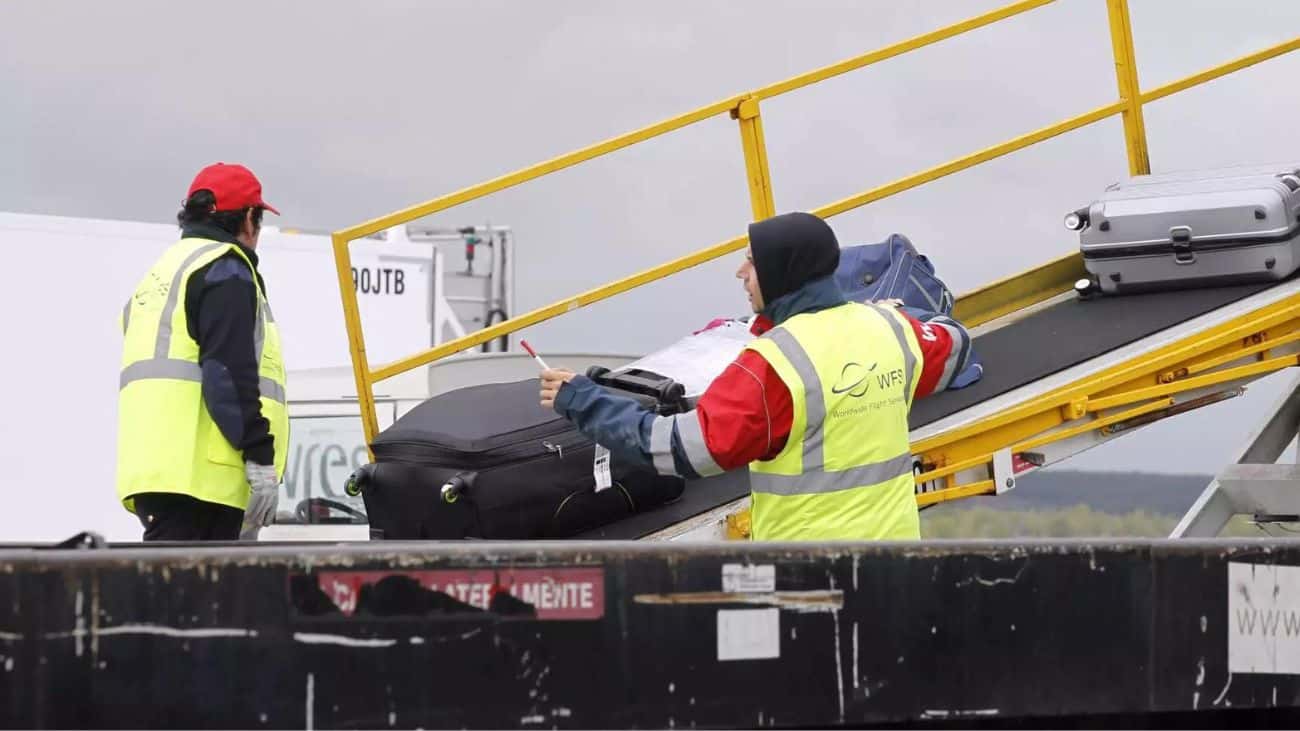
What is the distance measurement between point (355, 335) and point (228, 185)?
0.71 meters

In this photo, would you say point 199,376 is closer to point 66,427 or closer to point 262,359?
point 262,359

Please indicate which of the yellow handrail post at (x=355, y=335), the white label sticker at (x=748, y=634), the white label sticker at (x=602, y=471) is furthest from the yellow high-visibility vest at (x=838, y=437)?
the yellow handrail post at (x=355, y=335)

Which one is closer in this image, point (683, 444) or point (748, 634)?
point (748, 634)

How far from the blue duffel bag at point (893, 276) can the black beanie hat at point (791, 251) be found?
1.64 m

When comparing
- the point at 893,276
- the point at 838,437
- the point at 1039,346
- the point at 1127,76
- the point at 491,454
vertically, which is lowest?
the point at 838,437

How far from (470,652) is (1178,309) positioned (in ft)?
12.7

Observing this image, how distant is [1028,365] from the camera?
5512 millimetres

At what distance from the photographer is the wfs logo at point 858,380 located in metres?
3.74

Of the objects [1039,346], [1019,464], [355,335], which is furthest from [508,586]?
[1039,346]

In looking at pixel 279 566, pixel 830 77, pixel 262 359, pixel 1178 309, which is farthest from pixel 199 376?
pixel 1178 309

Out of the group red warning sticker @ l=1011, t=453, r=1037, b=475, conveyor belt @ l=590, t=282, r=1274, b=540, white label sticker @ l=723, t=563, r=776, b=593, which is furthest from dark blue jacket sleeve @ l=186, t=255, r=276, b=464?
red warning sticker @ l=1011, t=453, r=1037, b=475

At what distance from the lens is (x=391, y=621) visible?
97.8 inches

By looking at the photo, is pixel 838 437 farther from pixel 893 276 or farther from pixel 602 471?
pixel 893 276

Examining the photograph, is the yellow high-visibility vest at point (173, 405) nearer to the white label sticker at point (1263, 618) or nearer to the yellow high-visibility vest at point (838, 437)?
the yellow high-visibility vest at point (838, 437)
